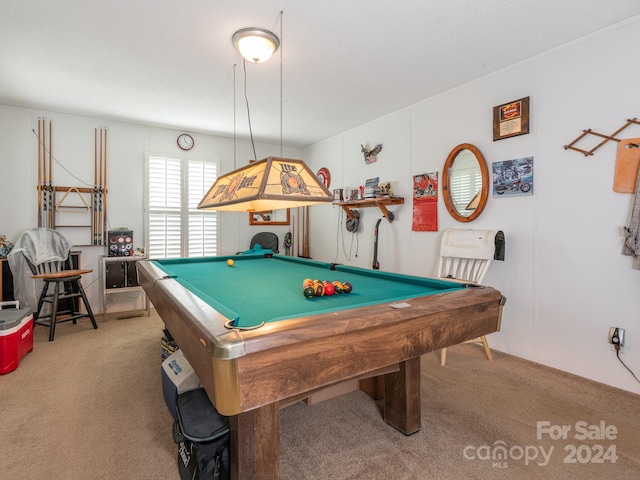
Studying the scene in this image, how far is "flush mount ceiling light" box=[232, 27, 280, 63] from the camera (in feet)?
8.04

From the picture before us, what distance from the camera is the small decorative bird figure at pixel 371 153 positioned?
4.45m

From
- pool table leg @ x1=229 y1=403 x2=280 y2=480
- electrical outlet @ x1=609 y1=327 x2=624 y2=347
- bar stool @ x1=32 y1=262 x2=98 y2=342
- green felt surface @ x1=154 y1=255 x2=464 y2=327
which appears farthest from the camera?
bar stool @ x1=32 y1=262 x2=98 y2=342

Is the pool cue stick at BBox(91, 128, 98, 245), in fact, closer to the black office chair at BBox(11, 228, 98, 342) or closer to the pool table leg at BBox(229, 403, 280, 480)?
the black office chair at BBox(11, 228, 98, 342)

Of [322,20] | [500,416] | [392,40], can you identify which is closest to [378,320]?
[500,416]

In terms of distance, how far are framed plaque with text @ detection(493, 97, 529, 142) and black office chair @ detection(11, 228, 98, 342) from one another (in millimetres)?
4680

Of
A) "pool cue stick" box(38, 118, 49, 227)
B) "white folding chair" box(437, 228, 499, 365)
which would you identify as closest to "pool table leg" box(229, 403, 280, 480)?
"white folding chair" box(437, 228, 499, 365)

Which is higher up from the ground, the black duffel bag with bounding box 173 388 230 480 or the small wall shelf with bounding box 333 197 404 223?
the small wall shelf with bounding box 333 197 404 223

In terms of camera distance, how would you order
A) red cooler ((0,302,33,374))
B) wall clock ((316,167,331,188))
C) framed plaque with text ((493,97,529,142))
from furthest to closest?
wall clock ((316,167,331,188))
framed plaque with text ((493,97,529,142))
red cooler ((0,302,33,374))

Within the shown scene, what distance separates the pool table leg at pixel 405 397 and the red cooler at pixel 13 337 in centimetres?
299

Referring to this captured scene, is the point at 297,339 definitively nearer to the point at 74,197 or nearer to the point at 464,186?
the point at 464,186

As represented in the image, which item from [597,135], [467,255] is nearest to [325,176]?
[467,255]

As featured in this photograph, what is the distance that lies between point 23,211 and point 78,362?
96.1 inches

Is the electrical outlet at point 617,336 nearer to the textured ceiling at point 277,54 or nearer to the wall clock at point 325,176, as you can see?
the textured ceiling at point 277,54

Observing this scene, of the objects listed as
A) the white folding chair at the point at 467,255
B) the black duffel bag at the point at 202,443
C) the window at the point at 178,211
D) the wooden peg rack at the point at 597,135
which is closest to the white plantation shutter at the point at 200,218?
the window at the point at 178,211
